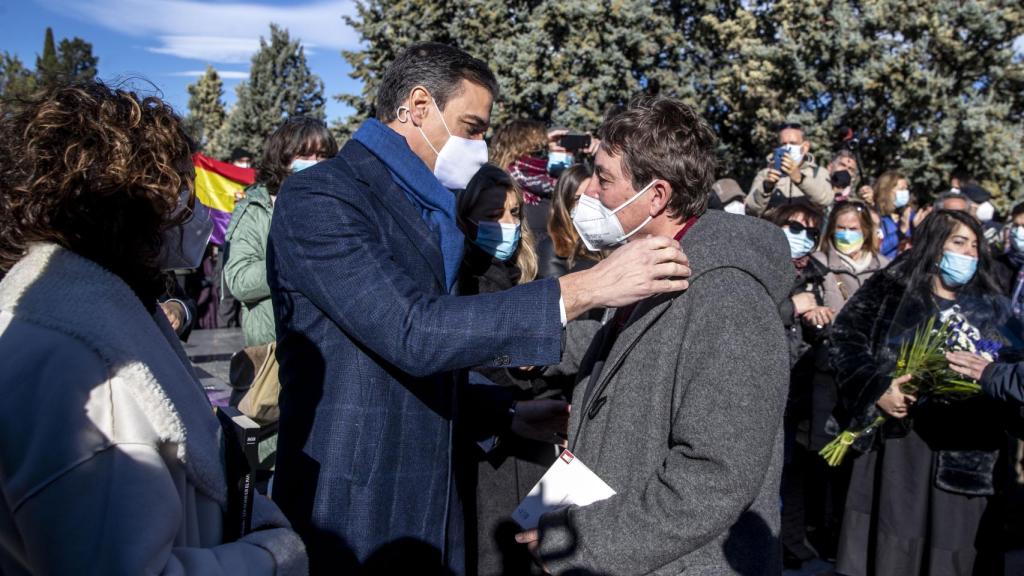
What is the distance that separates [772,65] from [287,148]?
48.1 ft

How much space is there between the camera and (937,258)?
3.97 metres

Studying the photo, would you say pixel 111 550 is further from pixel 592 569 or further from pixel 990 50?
pixel 990 50

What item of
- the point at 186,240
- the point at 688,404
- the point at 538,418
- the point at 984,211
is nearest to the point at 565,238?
the point at 538,418

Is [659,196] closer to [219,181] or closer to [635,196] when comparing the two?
[635,196]

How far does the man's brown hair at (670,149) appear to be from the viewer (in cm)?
213

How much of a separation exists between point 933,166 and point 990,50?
7.06ft

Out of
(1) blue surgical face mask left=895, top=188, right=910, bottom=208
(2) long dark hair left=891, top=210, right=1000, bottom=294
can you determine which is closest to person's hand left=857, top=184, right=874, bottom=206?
(1) blue surgical face mask left=895, top=188, right=910, bottom=208

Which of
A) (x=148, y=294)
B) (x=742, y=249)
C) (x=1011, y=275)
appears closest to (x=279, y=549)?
(x=148, y=294)

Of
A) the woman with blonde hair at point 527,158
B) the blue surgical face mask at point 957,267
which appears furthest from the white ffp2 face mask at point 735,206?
the blue surgical face mask at point 957,267

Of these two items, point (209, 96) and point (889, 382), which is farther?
point (209, 96)

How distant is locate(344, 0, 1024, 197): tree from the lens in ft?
46.4

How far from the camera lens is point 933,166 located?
1468cm

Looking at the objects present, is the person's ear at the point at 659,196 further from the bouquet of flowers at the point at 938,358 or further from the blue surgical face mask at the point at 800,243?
the blue surgical face mask at the point at 800,243

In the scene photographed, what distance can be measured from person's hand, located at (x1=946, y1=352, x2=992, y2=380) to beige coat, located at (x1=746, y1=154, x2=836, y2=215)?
3261 millimetres
